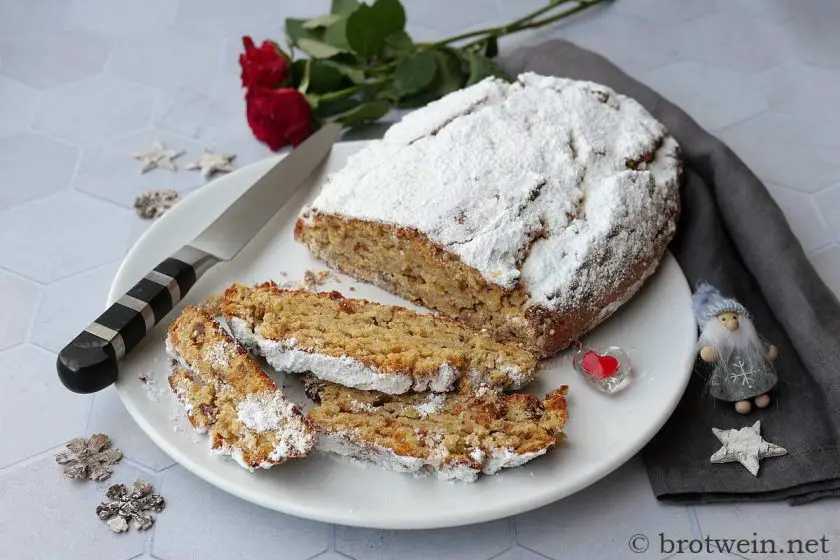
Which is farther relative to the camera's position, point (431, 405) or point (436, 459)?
point (431, 405)

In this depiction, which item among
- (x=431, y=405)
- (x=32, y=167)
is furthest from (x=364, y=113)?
(x=431, y=405)

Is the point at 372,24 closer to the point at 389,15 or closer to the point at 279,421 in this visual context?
the point at 389,15

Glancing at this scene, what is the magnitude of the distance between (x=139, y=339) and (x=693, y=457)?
1.62 meters

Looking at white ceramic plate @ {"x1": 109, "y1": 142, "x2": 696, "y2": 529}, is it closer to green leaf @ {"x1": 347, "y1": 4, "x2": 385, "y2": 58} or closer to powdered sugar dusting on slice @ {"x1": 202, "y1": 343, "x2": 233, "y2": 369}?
powdered sugar dusting on slice @ {"x1": 202, "y1": 343, "x2": 233, "y2": 369}

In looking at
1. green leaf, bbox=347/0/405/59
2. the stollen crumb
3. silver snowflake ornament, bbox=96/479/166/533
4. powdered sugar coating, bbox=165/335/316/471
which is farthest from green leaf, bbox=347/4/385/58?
silver snowflake ornament, bbox=96/479/166/533

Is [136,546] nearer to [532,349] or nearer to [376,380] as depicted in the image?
[376,380]

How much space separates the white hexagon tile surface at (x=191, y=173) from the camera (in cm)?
235

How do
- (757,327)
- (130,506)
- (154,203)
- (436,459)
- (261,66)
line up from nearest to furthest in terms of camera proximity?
(436,459) → (130,506) → (757,327) → (154,203) → (261,66)

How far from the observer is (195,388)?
246 cm

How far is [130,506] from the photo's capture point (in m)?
2.40

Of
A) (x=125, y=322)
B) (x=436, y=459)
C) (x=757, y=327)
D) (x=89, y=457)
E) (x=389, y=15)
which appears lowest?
(x=89, y=457)

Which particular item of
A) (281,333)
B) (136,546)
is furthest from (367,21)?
(136,546)

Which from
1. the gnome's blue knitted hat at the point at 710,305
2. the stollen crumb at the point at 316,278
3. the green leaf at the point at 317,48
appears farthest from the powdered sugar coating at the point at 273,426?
the green leaf at the point at 317,48

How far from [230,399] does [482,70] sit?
1903mm
